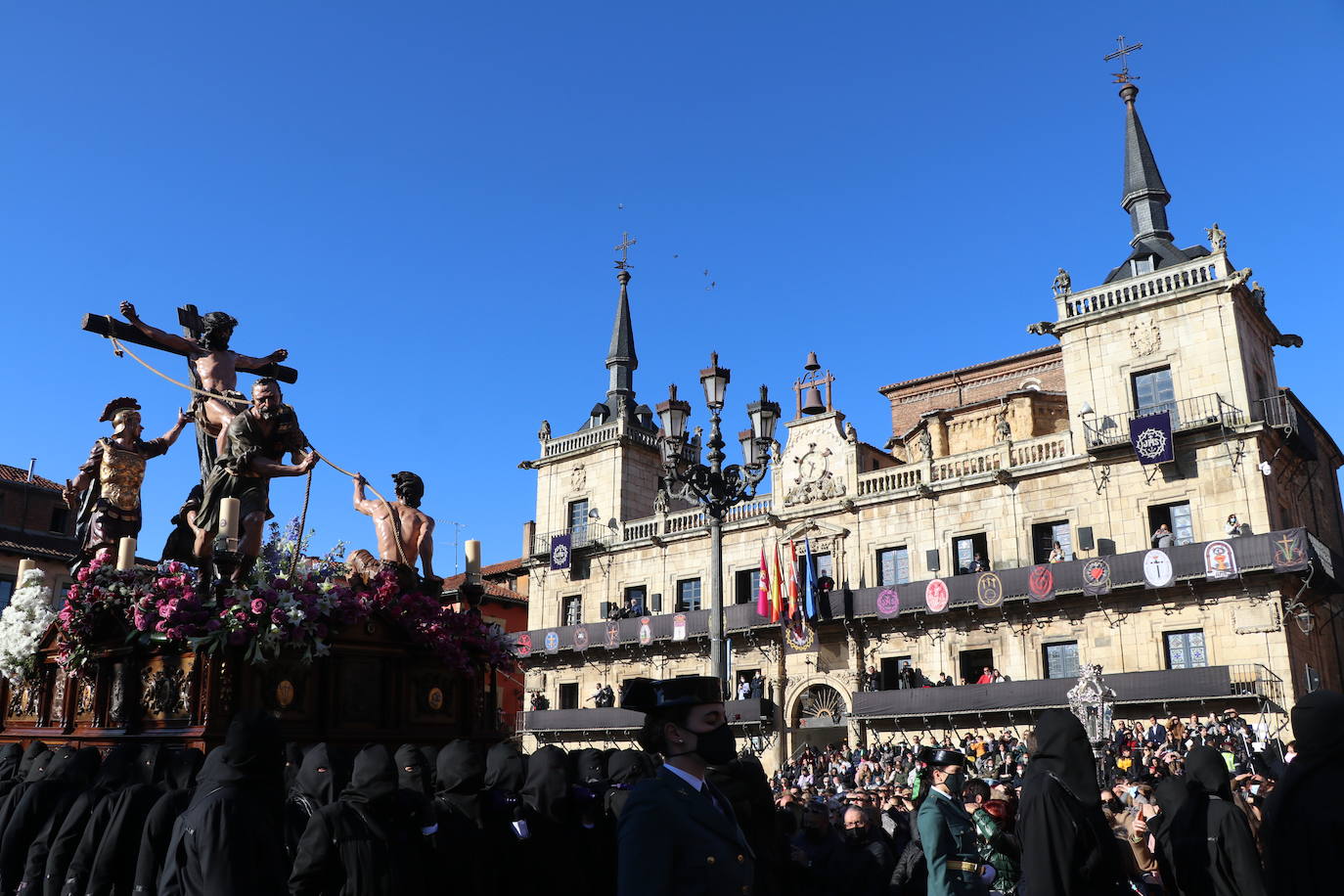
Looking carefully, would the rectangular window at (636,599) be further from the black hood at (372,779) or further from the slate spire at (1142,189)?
the black hood at (372,779)

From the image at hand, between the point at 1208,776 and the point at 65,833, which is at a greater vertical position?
the point at 1208,776

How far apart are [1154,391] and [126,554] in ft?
84.6

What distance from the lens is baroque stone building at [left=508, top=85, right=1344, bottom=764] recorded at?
2431 centimetres

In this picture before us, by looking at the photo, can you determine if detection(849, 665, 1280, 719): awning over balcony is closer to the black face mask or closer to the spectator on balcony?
the spectator on balcony

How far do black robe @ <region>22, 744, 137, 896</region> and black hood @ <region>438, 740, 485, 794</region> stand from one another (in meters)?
2.11

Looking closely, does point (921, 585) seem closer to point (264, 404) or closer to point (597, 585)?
point (597, 585)

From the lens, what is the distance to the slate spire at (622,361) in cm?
4134

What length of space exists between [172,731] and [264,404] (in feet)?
8.59

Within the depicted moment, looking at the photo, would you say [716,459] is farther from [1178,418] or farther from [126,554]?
[1178,418]

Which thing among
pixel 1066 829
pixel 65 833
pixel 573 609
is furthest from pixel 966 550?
pixel 65 833

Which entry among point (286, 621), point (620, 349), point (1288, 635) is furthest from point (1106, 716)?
point (620, 349)

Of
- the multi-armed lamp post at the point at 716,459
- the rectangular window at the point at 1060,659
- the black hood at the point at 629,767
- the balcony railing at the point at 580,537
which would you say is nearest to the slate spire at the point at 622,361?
the balcony railing at the point at 580,537

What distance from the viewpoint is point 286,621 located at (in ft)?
22.8

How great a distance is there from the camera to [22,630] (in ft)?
29.2
